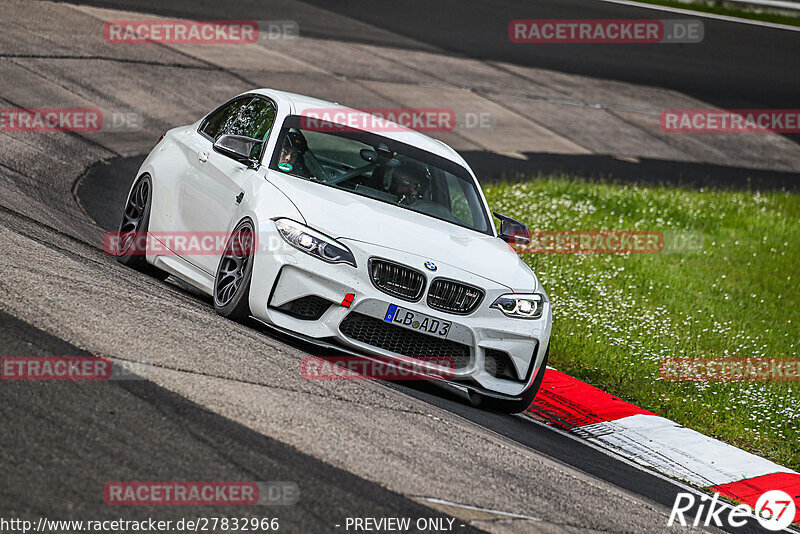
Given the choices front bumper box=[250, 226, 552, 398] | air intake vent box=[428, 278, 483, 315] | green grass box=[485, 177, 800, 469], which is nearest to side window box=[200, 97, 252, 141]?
front bumper box=[250, 226, 552, 398]

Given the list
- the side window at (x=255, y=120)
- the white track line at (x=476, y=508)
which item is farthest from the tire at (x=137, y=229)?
the white track line at (x=476, y=508)

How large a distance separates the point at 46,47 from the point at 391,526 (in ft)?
45.4

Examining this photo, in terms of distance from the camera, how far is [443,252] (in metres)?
7.18

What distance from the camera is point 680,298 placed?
11.8 metres

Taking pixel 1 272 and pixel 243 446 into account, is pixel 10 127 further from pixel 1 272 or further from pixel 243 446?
pixel 243 446

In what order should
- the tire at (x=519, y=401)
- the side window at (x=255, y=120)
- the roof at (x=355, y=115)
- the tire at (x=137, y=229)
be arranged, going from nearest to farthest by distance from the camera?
the tire at (x=519, y=401), the side window at (x=255, y=120), the roof at (x=355, y=115), the tire at (x=137, y=229)

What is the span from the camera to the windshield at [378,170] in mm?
7949

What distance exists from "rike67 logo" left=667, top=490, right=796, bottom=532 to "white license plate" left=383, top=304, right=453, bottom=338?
1822mm

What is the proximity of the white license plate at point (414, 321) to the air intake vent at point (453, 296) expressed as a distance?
0.12 meters

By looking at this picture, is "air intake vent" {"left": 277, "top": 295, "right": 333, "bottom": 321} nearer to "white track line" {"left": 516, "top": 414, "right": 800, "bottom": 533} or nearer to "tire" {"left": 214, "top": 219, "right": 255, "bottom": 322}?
"tire" {"left": 214, "top": 219, "right": 255, "bottom": 322}

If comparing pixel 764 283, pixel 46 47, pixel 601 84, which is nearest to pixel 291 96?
pixel 764 283

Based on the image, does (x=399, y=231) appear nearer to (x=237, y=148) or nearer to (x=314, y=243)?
(x=314, y=243)

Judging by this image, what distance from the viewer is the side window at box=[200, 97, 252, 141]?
8.84m

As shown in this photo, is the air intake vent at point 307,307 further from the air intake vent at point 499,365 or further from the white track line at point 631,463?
the white track line at point 631,463
